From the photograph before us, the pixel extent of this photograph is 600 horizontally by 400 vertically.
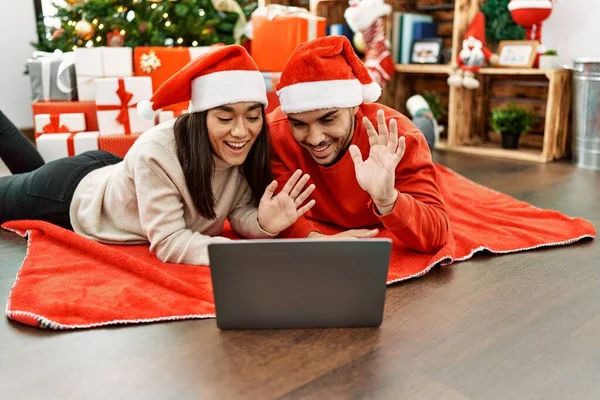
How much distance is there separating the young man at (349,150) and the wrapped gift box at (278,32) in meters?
1.61

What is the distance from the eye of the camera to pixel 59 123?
263 centimetres

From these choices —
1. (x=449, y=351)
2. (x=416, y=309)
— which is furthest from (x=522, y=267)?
(x=449, y=351)

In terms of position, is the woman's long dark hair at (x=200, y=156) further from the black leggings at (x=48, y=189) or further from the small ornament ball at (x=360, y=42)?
the small ornament ball at (x=360, y=42)

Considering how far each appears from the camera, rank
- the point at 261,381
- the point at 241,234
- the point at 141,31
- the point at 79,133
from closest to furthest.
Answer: the point at 261,381
the point at 241,234
the point at 79,133
the point at 141,31

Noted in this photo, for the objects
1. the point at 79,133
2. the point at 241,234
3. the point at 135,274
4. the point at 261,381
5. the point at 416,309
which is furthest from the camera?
the point at 79,133

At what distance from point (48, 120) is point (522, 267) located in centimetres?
217

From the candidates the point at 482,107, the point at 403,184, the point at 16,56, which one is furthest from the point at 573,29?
the point at 16,56

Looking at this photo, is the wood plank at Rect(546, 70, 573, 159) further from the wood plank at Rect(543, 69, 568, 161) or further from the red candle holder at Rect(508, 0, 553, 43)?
the red candle holder at Rect(508, 0, 553, 43)

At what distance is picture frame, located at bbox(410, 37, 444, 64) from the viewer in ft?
10.5

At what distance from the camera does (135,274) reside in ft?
4.30

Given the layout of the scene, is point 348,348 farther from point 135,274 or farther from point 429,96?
point 429,96

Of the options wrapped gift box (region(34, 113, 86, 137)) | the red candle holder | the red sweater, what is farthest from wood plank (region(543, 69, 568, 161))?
wrapped gift box (region(34, 113, 86, 137))

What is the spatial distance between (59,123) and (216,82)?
1.65 metres

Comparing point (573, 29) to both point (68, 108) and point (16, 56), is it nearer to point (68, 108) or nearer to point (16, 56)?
point (68, 108)
